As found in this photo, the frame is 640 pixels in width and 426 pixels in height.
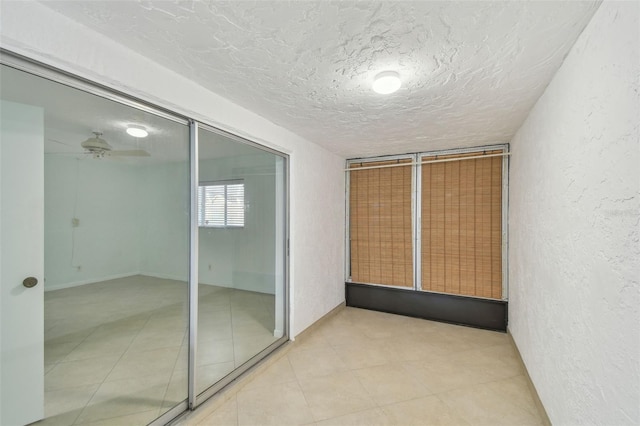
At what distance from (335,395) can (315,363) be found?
0.48 metres

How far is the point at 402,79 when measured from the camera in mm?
1718

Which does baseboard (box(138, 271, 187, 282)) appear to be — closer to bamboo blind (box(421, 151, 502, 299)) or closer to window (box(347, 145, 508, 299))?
window (box(347, 145, 508, 299))

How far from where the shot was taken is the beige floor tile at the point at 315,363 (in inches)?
96.5

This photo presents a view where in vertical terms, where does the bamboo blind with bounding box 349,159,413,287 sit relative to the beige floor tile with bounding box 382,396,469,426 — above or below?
above

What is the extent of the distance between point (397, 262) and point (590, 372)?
269 cm

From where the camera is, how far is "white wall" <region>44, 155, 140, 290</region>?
1.34m

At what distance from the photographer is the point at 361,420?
189 centimetres

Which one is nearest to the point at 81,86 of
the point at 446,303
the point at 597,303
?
the point at 597,303

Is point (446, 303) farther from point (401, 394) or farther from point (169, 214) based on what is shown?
point (169, 214)

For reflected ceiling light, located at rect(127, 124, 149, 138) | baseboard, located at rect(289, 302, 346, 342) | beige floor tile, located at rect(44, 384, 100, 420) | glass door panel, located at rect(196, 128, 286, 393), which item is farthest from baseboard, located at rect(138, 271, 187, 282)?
baseboard, located at rect(289, 302, 346, 342)

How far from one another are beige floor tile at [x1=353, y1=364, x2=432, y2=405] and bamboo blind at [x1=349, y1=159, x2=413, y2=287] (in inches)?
61.2

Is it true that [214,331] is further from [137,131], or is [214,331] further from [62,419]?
[137,131]

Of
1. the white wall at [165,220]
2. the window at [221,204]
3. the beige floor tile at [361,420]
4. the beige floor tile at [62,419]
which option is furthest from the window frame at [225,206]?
the beige floor tile at [361,420]

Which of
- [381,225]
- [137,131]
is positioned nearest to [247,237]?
[137,131]
